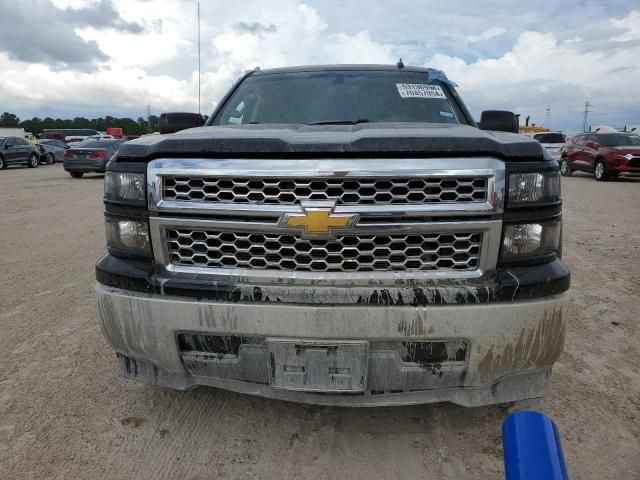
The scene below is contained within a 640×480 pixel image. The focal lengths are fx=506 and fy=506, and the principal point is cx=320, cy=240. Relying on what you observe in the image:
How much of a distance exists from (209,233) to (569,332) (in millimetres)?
2974

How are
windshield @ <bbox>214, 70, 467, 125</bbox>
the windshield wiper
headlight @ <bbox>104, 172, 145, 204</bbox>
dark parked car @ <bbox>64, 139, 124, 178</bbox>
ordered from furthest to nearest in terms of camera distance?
1. dark parked car @ <bbox>64, 139, 124, 178</bbox>
2. windshield @ <bbox>214, 70, 467, 125</bbox>
3. the windshield wiper
4. headlight @ <bbox>104, 172, 145, 204</bbox>

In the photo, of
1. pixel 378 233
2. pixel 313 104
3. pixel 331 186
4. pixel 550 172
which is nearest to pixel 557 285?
pixel 550 172

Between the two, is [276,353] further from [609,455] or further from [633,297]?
[633,297]

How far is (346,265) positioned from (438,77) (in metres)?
2.37

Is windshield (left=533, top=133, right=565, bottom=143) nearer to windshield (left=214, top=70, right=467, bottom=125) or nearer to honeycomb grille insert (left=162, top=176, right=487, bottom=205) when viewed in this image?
Result: windshield (left=214, top=70, right=467, bottom=125)

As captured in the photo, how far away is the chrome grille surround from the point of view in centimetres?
198

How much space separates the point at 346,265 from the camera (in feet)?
6.81

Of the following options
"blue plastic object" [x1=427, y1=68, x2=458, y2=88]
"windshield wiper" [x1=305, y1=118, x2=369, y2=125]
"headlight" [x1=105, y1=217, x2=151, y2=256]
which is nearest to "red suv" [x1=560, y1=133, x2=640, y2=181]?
"blue plastic object" [x1=427, y1=68, x2=458, y2=88]

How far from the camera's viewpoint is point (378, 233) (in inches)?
79.0

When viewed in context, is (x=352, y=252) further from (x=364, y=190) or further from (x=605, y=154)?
(x=605, y=154)

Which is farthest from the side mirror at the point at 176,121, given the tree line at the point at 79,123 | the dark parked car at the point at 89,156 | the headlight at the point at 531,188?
the tree line at the point at 79,123

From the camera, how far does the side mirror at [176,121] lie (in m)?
3.67

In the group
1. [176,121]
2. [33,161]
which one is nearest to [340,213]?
Result: [176,121]

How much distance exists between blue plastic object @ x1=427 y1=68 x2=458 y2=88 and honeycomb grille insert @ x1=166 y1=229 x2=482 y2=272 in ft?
7.01
